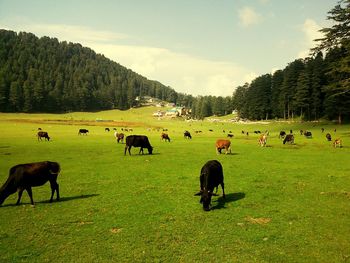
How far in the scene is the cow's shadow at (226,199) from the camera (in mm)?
15039

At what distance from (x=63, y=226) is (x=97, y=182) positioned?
26.1 ft

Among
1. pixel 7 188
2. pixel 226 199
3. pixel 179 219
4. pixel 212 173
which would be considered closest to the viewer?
pixel 179 219

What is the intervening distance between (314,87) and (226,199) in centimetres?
8204

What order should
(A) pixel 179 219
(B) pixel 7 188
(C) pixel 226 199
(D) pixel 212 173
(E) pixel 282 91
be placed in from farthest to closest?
1. (E) pixel 282 91
2. (C) pixel 226 199
3. (D) pixel 212 173
4. (B) pixel 7 188
5. (A) pixel 179 219

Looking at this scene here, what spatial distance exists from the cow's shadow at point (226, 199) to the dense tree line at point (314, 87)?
33.5 metres

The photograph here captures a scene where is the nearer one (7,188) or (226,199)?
(7,188)

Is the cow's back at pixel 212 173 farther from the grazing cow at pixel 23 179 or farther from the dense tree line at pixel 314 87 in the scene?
the dense tree line at pixel 314 87

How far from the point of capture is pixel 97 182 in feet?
66.7

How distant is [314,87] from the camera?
87438 mm

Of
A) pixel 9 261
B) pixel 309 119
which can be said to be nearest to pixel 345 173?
pixel 9 261

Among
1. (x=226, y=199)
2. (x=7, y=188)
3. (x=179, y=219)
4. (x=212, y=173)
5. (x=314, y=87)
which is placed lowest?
(x=179, y=219)

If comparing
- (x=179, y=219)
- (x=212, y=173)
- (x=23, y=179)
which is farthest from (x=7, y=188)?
(x=212, y=173)

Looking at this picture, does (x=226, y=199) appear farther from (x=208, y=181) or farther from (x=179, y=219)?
(x=179, y=219)

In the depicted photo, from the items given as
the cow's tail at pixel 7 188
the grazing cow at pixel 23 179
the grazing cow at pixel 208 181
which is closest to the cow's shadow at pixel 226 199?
the grazing cow at pixel 208 181
